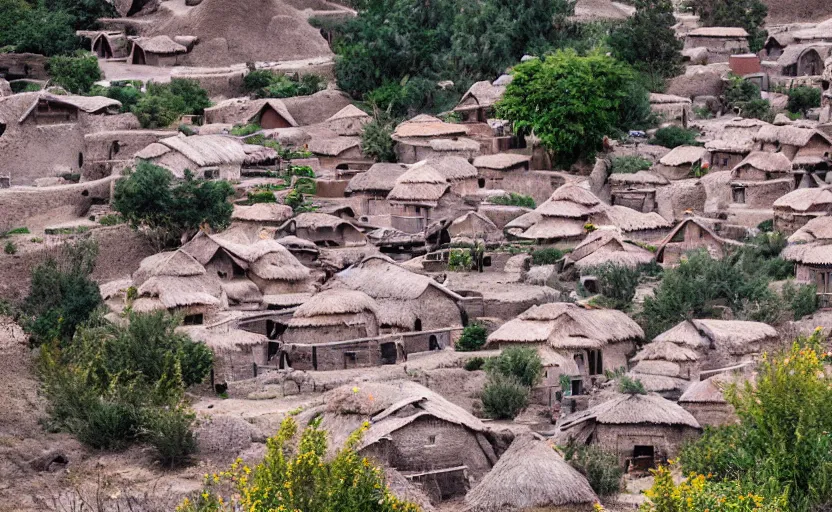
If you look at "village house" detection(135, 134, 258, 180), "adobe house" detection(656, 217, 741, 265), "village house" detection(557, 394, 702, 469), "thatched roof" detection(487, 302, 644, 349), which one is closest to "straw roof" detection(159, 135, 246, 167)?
"village house" detection(135, 134, 258, 180)

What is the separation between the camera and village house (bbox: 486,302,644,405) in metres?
35.7

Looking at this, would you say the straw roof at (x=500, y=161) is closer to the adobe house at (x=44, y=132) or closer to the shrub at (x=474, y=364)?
the adobe house at (x=44, y=132)

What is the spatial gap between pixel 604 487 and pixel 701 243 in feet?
49.3

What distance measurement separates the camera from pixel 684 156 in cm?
4981

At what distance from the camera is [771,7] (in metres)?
67.8

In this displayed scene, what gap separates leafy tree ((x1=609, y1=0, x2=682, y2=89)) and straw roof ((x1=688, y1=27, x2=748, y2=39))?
4351 millimetres

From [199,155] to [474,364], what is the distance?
1329 cm

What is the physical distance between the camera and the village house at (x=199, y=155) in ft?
151

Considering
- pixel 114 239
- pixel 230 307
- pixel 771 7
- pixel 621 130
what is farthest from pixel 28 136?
pixel 771 7

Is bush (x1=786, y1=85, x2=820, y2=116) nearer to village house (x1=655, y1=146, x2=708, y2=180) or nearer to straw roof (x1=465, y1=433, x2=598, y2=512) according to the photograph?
village house (x1=655, y1=146, x2=708, y2=180)

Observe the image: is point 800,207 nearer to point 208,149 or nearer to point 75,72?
point 208,149

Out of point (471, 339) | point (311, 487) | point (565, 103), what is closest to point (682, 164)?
point (565, 103)

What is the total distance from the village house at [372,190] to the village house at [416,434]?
665 inches

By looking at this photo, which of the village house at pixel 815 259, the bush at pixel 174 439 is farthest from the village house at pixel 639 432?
the village house at pixel 815 259
